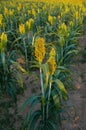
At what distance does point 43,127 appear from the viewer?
12.3ft

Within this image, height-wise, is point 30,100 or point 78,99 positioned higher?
point 30,100

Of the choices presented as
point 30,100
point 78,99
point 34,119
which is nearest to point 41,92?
point 78,99

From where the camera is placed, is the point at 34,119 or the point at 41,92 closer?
the point at 34,119

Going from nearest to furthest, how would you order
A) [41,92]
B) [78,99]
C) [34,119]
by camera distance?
[34,119] → [41,92] → [78,99]

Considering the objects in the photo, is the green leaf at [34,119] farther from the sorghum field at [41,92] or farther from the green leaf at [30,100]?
the green leaf at [30,100]

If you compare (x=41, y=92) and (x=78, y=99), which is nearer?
(x=41, y=92)

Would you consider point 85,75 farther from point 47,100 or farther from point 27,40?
point 47,100

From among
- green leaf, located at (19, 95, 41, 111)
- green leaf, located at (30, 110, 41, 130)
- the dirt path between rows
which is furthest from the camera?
the dirt path between rows

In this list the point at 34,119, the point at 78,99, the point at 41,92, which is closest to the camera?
the point at 34,119

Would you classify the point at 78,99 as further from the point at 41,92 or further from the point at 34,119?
the point at 34,119

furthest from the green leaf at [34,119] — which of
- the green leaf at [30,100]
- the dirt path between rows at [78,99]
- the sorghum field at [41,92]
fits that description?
the dirt path between rows at [78,99]

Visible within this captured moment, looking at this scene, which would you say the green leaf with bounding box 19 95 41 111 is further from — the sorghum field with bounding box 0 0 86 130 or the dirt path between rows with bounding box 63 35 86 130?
Answer: the dirt path between rows with bounding box 63 35 86 130

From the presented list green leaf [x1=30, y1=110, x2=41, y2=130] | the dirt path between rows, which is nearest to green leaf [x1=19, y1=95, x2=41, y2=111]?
green leaf [x1=30, y1=110, x2=41, y2=130]

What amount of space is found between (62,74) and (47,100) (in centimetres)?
94
